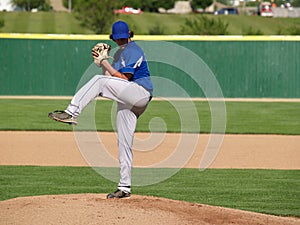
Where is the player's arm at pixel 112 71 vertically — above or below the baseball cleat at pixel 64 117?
above

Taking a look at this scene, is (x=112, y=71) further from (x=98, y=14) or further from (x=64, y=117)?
(x=98, y=14)

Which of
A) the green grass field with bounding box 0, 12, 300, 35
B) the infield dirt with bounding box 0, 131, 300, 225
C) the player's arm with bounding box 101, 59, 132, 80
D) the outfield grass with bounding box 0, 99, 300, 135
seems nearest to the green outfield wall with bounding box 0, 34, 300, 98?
the outfield grass with bounding box 0, 99, 300, 135

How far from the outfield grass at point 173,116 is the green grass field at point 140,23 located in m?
32.1

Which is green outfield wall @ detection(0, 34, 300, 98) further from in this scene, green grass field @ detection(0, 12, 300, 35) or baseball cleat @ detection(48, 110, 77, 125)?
green grass field @ detection(0, 12, 300, 35)

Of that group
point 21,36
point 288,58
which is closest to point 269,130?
point 288,58

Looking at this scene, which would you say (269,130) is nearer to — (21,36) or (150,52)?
(150,52)

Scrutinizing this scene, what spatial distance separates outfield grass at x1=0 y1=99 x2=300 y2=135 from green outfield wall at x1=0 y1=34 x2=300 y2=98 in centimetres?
170

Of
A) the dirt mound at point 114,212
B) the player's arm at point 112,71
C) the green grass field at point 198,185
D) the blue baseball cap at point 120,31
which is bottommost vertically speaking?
the green grass field at point 198,185

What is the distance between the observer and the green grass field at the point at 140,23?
2450 inches

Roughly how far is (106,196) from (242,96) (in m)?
21.3

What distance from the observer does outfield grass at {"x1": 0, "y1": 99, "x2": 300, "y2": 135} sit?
19634mm

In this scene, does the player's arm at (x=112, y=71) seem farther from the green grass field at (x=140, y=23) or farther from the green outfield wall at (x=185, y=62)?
the green grass field at (x=140, y=23)

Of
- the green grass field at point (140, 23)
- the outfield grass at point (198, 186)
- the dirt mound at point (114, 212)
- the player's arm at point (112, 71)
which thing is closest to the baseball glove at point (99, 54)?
the player's arm at point (112, 71)

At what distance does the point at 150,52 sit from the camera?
29328 millimetres
